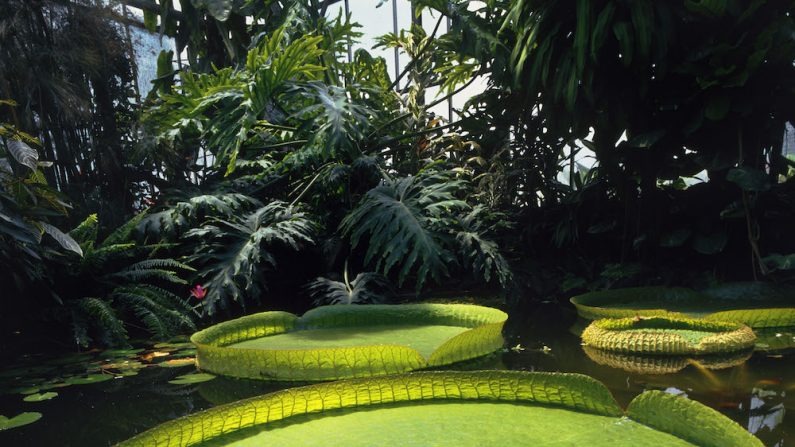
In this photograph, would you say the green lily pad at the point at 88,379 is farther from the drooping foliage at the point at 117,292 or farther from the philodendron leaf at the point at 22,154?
the philodendron leaf at the point at 22,154

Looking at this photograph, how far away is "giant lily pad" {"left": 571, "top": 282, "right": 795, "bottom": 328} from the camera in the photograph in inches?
101

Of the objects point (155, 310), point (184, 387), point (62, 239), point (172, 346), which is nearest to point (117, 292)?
point (155, 310)

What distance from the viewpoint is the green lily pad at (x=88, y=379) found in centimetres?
220

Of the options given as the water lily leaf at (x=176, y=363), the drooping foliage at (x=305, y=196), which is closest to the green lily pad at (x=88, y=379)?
the water lily leaf at (x=176, y=363)

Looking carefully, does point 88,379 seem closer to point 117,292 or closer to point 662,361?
point 117,292

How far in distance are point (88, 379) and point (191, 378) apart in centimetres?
→ 39

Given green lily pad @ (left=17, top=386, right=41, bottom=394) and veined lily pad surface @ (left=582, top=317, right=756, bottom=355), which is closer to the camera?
green lily pad @ (left=17, top=386, right=41, bottom=394)

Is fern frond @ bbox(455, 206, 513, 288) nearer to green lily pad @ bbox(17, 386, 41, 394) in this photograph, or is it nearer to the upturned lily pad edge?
the upturned lily pad edge

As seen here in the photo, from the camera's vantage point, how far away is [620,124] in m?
3.80

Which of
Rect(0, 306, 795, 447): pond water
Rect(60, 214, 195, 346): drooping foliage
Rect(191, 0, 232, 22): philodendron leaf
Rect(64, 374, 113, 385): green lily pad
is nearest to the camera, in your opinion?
Rect(0, 306, 795, 447): pond water

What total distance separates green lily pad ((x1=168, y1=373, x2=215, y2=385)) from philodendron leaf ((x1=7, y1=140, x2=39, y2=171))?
1257mm

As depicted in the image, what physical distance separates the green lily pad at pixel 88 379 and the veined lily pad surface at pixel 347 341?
340 mm

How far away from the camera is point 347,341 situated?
2.40 m

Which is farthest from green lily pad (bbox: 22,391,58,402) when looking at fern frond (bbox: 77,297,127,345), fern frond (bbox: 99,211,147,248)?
fern frond (bbox: 99,211,147,248)
